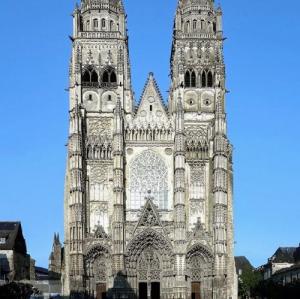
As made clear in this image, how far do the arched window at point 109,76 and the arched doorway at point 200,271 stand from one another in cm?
2085

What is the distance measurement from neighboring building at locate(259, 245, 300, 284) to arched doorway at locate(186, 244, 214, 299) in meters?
27.7

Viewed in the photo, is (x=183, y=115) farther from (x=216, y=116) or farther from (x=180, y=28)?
(x=180, y=28)

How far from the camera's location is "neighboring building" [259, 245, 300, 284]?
355ft

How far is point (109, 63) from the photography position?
86.4 m

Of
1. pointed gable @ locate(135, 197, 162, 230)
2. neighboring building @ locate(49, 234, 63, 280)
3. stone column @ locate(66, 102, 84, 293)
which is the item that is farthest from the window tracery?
neighboring building @ locate(49, 234, 63, 280)

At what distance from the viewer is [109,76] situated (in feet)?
A: 283

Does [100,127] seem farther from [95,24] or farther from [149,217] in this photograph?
[95,24]

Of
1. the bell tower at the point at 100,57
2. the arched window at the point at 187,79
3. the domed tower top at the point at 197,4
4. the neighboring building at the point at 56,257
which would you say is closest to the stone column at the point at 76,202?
the bell tower at the point at 100,57

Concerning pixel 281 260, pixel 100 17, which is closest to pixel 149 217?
pixel 100 17

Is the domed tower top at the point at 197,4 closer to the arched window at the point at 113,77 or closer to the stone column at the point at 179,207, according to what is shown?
the arched window at the point at 113,77

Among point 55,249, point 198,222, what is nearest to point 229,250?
point 198,222

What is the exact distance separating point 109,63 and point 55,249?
1667 inches

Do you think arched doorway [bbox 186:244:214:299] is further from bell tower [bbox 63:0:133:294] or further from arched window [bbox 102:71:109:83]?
arched window [bbox 102:71:109:83]

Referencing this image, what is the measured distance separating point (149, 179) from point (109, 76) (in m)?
12.7
